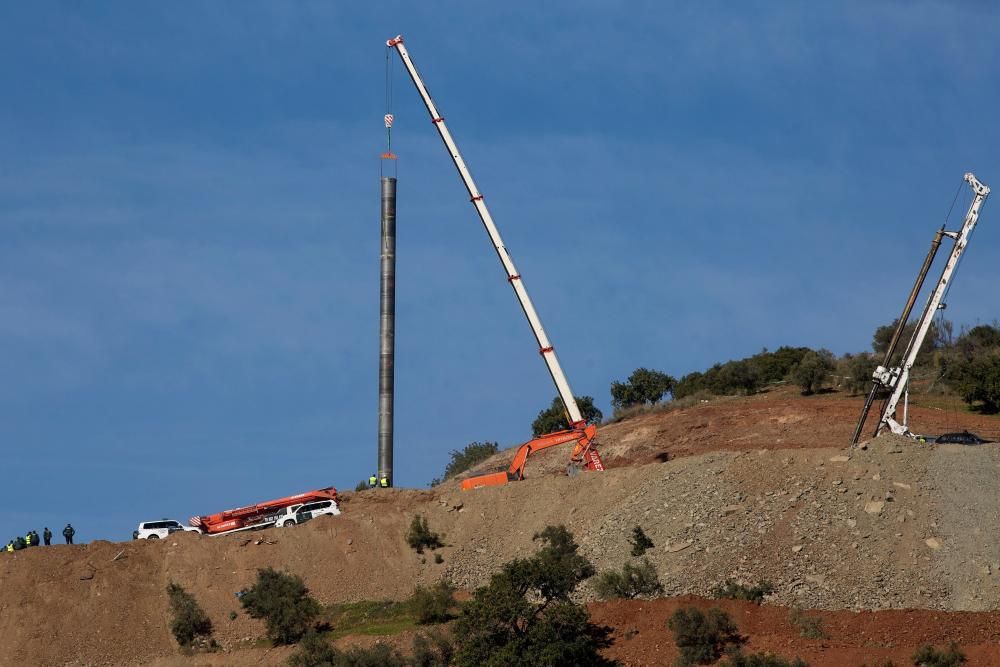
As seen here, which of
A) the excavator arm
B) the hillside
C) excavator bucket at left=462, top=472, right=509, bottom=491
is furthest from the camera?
excavator bucket at left=462, top=472, right=509, bottom=491

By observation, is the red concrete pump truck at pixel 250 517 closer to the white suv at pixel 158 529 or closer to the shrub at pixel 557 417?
the white suv at pixel 158 529

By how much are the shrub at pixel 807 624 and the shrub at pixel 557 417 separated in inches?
1787

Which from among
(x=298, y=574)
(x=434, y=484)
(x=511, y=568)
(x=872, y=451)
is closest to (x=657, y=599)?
(x=511, y=568)

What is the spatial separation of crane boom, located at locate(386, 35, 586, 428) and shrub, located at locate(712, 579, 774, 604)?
1991 centimetres

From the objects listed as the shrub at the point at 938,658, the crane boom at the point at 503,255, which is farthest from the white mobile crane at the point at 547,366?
the shrub at the point at 938,658

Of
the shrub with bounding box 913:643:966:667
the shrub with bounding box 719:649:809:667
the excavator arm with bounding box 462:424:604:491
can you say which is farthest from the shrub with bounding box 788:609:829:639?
the excavator arm with bounding box 462:424:604:491

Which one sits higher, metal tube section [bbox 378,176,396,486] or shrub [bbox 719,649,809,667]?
metal tube section [bbox 378,176,396,486]

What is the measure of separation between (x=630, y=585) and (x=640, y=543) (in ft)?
13.8

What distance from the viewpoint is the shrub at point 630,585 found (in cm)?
5522

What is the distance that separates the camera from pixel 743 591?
5344cm

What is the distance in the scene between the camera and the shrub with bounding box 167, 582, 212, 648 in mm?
61375

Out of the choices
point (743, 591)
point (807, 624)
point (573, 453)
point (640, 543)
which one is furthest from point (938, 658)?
point (573, 453)

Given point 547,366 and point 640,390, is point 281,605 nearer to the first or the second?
point 547,366

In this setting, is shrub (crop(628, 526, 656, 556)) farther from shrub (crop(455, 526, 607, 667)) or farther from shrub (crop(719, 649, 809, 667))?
shrub (crop(719, 649, 809, 667))
